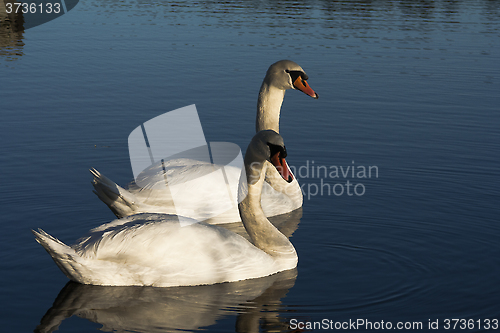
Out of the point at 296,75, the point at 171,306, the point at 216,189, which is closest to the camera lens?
the point at 171,306

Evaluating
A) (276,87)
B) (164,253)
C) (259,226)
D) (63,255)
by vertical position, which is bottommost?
(259,226)

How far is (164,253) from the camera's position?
667cm

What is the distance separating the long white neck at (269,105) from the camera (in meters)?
10.3

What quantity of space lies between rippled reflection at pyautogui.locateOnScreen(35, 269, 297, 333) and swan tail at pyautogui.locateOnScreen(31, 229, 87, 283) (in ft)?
0.64

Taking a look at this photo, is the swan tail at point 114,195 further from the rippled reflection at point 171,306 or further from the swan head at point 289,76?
the swan head at point 289,76

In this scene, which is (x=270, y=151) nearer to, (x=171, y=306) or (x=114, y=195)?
(x=171, y=306)

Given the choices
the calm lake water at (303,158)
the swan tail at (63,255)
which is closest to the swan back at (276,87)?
the calm lake water at (303,158)

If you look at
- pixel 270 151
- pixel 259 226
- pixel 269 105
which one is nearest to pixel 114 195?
pixel 259 226

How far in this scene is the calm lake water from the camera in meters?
6.43

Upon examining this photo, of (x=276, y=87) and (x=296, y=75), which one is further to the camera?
(x=276, y=87)

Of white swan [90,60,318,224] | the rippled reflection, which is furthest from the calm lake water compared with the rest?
white swan [90,60,318,224]

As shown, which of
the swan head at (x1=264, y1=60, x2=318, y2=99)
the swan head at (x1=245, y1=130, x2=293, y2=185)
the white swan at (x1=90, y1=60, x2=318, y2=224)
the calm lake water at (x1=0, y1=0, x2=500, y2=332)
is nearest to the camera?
the calm lake water at (x1=0, y1=0, x2=500, y2=332)

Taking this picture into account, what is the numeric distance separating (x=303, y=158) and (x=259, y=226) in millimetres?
4027

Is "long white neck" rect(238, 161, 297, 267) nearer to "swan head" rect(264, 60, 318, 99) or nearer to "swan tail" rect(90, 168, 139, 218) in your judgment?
"swan tail" rect(90, 168, 139, 218)
